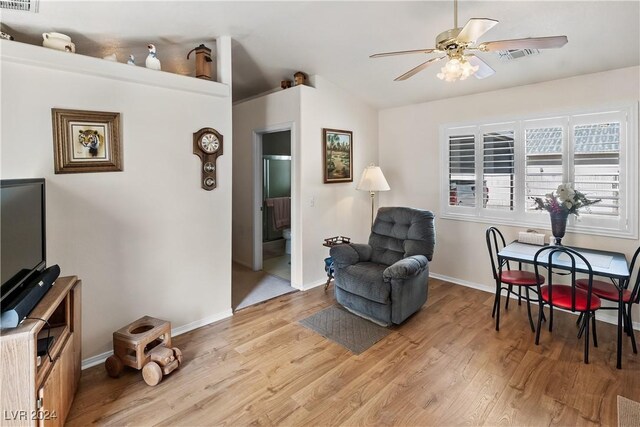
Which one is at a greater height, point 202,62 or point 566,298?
point 202,62

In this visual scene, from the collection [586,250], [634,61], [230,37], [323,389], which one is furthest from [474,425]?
[230,37]

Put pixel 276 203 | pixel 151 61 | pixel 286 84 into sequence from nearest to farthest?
1. pixel 151 61
2. pixel 286 84
3. pixel 276 203

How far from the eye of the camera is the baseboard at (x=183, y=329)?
2.48m

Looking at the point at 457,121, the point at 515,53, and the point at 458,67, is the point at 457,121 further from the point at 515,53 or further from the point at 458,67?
the point at 458,67

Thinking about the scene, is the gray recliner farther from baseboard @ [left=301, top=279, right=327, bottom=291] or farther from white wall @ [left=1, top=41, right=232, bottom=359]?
white wall @ [left=1, top=41, right=232, bottom=359]

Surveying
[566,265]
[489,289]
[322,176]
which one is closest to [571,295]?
[566,265]

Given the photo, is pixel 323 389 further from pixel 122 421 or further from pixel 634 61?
pixel 634 61

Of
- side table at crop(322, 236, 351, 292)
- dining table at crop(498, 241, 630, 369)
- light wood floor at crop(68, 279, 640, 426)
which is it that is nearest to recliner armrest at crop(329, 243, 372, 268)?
side table at crop(322, 236, 351, 292)

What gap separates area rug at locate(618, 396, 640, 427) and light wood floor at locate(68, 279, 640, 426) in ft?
0.14

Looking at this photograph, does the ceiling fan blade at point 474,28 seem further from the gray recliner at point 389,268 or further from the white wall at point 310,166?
the white wall at point 310,166

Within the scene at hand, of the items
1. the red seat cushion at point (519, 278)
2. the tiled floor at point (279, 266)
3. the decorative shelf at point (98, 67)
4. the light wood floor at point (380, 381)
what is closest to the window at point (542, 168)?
the red seat cushion at point (519, 278)

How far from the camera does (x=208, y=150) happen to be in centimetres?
305

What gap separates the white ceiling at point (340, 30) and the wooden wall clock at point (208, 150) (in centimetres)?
94

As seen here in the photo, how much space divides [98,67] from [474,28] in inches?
103
